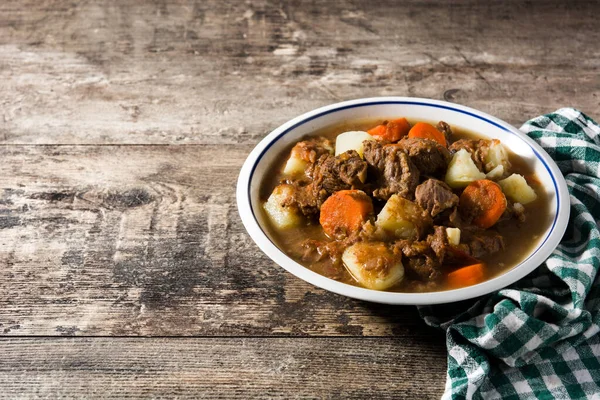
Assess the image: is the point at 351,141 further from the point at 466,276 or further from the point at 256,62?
the point at 256,62

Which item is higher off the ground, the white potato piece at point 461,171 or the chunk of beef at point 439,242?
the white potato piece at point 461,171

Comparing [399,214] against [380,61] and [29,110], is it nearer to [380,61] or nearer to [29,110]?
[380,61]

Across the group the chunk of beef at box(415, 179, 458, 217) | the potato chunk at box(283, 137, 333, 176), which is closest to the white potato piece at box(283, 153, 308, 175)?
the potato chunk at box(283, 137, 333, 176)

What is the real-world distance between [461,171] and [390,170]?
29 cm

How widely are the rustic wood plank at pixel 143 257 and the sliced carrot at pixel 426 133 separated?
2.49ft

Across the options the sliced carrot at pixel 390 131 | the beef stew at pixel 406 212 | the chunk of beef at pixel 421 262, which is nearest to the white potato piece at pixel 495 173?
the beef stew at pixel 406 212

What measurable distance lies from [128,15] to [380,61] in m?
1.66

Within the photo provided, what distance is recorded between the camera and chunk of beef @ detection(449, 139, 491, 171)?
2.92 m

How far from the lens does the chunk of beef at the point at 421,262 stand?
2.50 meters

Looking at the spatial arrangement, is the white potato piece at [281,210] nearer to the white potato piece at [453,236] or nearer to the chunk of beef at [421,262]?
the chunk of beef at [421,262]

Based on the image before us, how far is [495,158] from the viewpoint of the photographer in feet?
9.68

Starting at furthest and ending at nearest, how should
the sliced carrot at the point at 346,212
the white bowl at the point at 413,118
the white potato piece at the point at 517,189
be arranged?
1. the white potato piece at the point at 517,189
2. the sliced carrot at the point at 346,212
3. the white bowl at the point at 413,118

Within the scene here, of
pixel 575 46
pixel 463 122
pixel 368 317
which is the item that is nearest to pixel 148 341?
pixel 368 317

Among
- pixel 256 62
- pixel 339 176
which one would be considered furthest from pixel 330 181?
pixel 256 62
